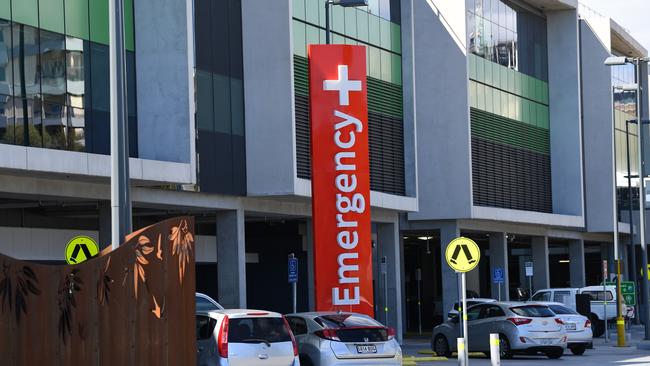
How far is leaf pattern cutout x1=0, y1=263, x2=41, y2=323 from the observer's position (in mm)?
16391

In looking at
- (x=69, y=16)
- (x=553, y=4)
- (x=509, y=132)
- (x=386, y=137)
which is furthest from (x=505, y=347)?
(x=553, y=4)

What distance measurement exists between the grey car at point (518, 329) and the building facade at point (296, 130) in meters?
5.92

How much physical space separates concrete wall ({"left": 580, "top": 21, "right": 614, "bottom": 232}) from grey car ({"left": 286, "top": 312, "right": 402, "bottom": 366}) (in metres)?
42.1

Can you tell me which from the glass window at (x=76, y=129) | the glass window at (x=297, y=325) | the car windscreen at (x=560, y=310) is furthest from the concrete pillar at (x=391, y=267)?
the glass window at (x=297, y=325)

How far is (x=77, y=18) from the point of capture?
2973 centimetres

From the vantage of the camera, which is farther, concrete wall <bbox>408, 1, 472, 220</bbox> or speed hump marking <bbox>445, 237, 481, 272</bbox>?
concrete wall <bbox>408, 1, 472, 220</bbox>

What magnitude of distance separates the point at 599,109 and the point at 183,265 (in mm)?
48032

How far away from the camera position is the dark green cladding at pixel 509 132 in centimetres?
5222

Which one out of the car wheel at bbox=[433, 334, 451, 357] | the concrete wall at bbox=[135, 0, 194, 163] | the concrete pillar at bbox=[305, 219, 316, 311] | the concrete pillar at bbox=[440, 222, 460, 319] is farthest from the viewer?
the concrete pillar at bbox=[440, 222, 460, 319]

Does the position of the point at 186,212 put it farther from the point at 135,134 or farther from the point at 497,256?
the point at 497,256

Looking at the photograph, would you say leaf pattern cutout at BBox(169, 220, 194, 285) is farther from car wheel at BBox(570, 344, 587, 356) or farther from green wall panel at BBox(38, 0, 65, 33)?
car wheel at BBox(570, 344, 587, 356)

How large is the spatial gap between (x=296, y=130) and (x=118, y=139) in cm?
1915

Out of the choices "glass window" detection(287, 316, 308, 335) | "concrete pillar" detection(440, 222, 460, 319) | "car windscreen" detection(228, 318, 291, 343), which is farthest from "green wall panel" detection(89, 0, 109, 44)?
"concrete pillar" detection(440, 222, 460, 319)

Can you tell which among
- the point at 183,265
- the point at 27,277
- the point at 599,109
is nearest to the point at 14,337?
the point at 27,277
